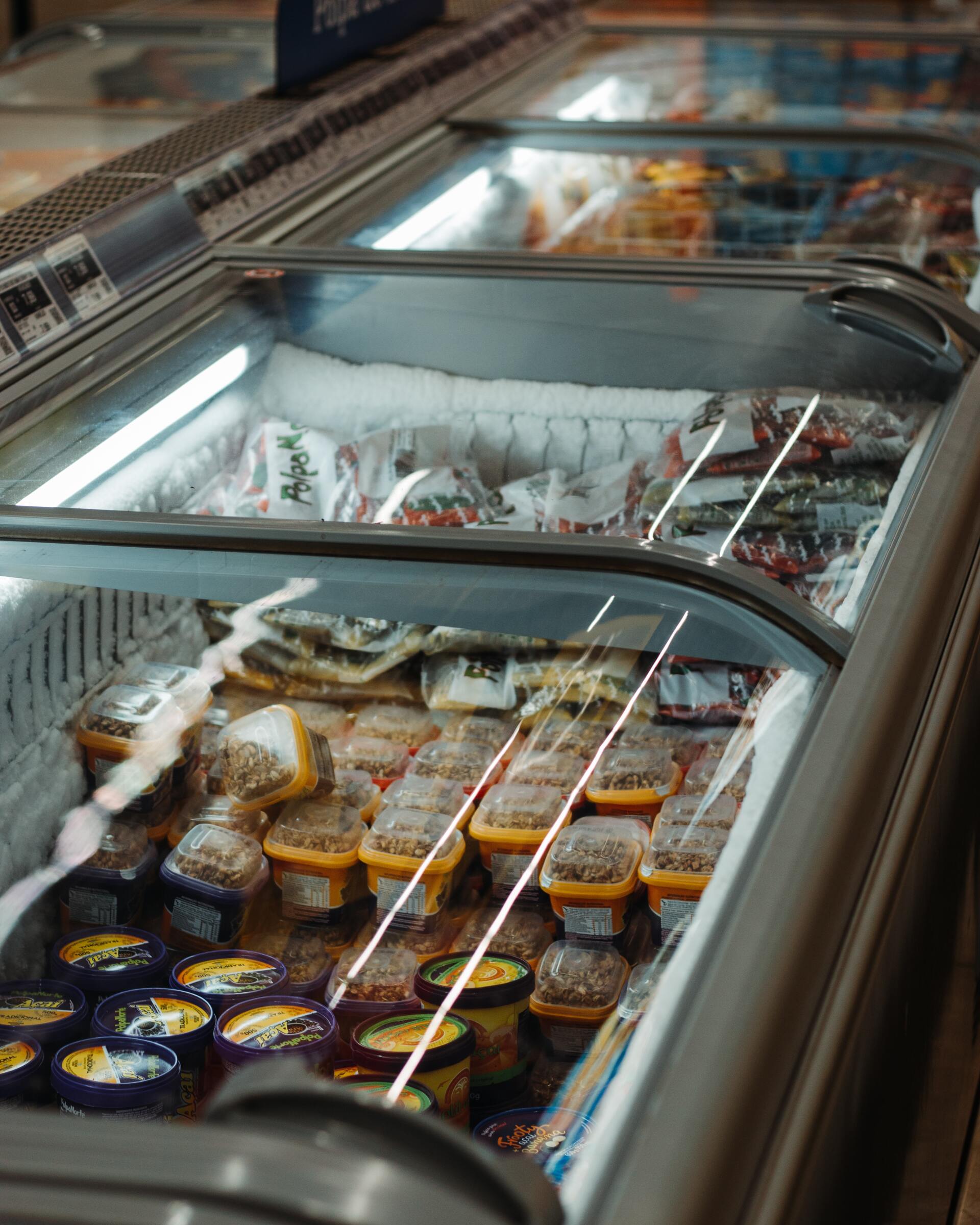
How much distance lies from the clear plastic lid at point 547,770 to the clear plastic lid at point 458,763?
23 millimetres

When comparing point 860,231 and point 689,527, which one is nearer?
point 689,527

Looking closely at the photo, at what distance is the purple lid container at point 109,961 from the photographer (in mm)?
1112

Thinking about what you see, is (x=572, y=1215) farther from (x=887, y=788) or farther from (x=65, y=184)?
(x=65, y=184)

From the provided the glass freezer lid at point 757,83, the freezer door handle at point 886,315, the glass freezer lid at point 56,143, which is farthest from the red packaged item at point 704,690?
the glass freezer lid at point 757,83

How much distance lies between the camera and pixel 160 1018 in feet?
3.42

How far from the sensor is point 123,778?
1293 millimetres

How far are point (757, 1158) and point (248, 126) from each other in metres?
1.93

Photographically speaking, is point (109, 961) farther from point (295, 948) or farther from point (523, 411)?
point (523, 411)

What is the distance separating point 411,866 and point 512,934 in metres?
0.11

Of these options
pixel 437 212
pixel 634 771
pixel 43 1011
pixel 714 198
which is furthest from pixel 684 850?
pixel 714 198

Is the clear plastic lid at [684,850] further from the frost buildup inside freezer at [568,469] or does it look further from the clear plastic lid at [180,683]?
the clear plastic lid at [180,683]

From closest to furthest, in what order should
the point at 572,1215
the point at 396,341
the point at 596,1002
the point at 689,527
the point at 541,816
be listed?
the point at 572,1215 < the point at 596,1002 < the point at 541,816 < the point at 689,527 < the point at 396,341

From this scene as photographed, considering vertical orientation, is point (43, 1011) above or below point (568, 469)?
below

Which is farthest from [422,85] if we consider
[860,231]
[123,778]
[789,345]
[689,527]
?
[123,778]
